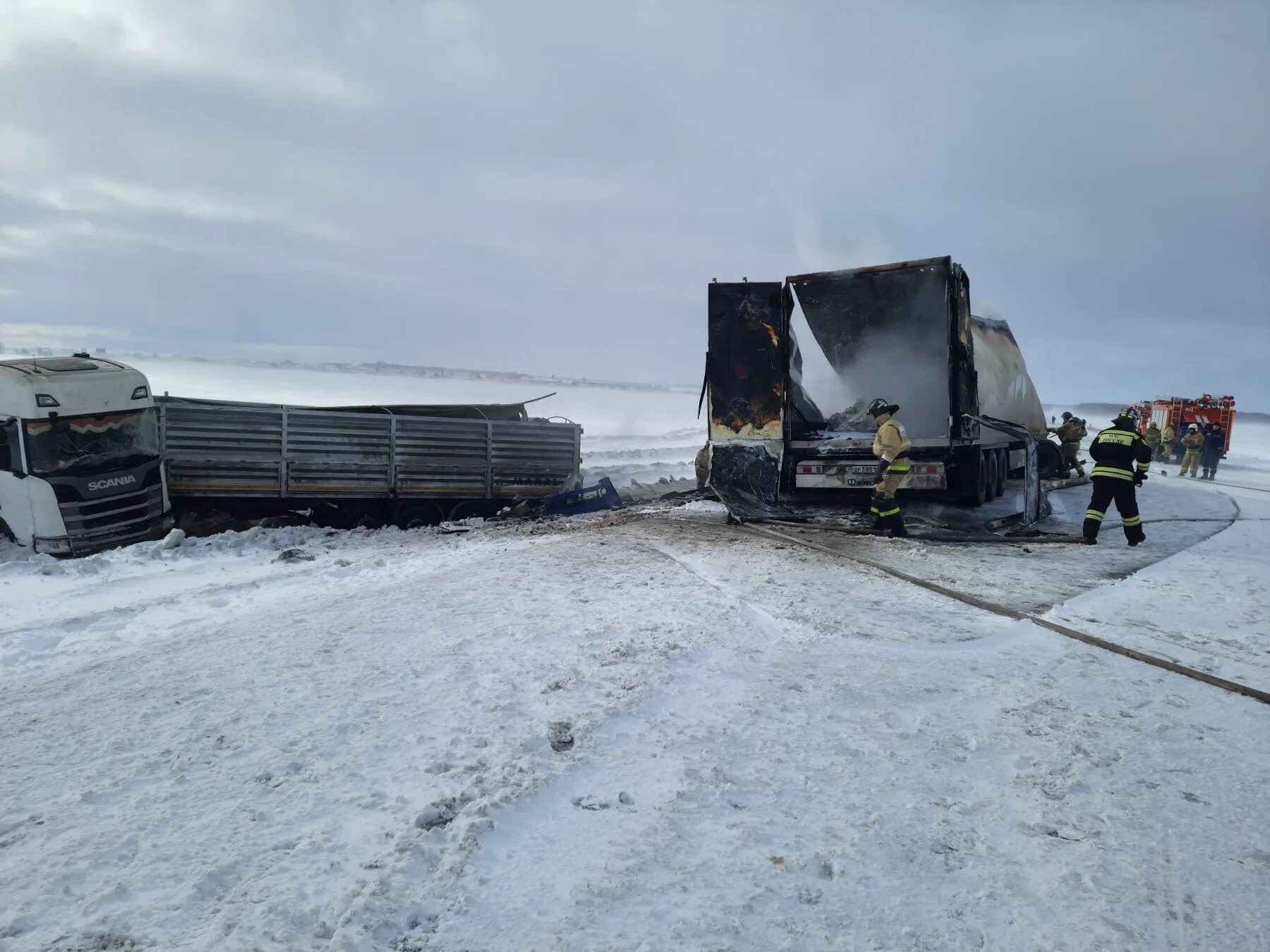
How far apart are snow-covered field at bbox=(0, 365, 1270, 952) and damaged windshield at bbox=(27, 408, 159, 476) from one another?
336 centimetres

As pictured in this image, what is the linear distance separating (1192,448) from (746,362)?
17347mm

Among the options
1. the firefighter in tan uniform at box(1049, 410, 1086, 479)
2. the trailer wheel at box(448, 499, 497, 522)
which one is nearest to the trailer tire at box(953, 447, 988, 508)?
the firefighter in tan uniform at box(1049, 410, 1086, 479)

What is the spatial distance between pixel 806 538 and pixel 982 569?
73.2 inches

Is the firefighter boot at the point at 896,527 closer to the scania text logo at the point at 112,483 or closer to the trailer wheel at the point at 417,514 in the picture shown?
the trailer wheel at the point at 417,514

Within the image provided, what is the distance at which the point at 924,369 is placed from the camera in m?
12.1

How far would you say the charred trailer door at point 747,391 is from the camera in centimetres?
962

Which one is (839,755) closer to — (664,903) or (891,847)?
(891,847)

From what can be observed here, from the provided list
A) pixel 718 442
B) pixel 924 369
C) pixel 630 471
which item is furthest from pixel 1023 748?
pixel 630 471

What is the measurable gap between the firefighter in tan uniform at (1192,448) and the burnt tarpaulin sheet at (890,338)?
486 inches

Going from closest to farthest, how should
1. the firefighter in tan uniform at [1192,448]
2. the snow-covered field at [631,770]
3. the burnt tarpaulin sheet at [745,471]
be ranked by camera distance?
the snow-covered field at [631,770] < the burnt tarpaulin sheet at [745,471] < the firefighter in tan uniform at [1192,448]

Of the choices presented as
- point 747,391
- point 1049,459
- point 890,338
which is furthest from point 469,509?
point 1049,459

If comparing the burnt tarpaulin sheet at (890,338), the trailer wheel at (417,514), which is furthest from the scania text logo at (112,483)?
the burnt tarpaulin sheet at (890,338)

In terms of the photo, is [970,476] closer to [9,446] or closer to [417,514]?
[417,514]

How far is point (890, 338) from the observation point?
40.4 ft
